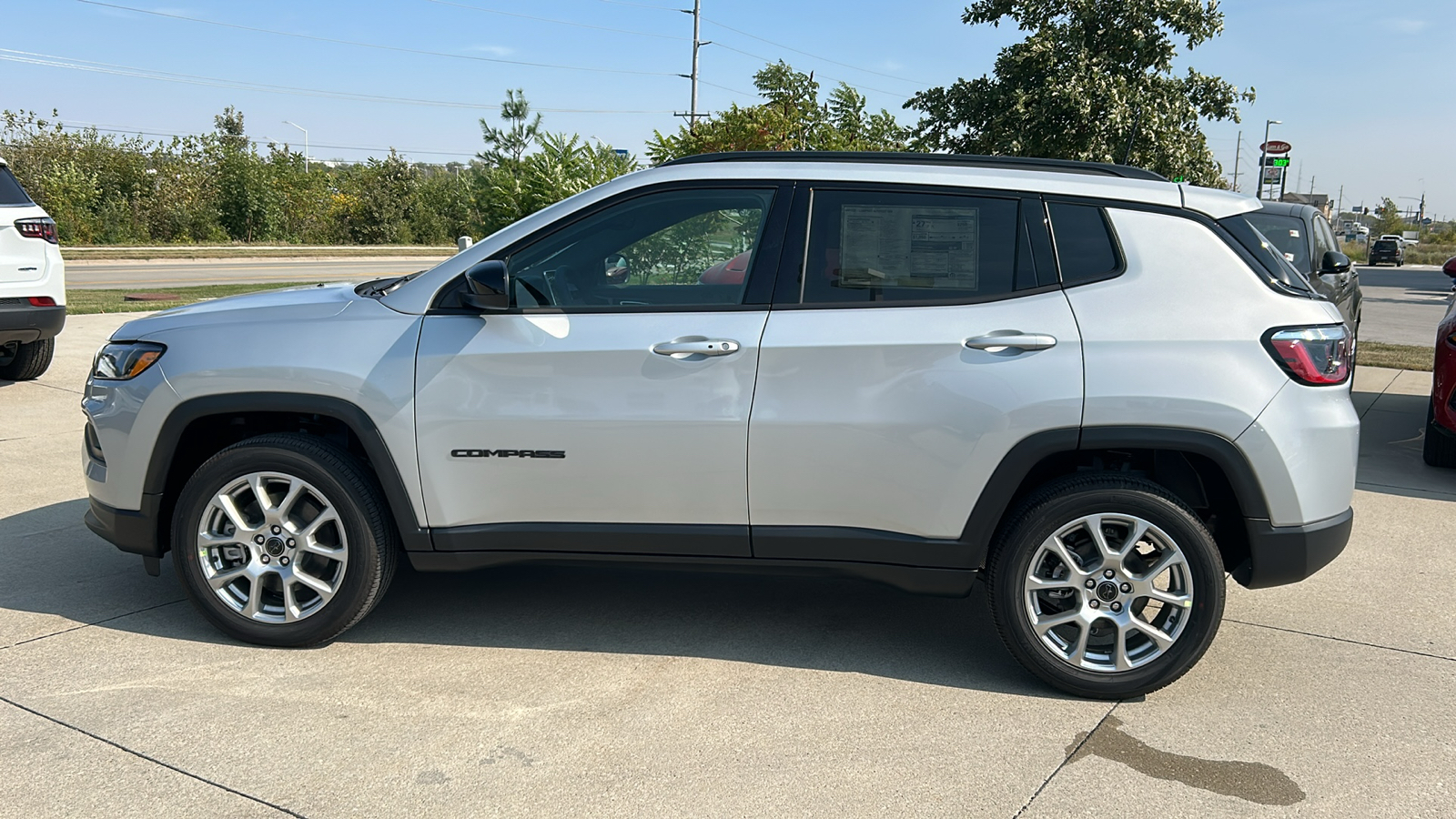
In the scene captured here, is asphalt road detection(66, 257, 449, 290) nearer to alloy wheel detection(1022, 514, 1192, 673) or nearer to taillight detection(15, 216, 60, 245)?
taillight detection(15, 216, 60, 245)

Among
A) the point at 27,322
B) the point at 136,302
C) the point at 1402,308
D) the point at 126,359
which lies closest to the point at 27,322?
the point at 27,322

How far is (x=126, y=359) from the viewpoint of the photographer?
415cm

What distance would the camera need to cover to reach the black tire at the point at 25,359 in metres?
9.09

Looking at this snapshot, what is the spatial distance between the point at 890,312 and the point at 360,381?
1883 millimetres

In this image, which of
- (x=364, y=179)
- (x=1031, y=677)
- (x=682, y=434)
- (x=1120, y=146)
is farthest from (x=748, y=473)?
(x=364, y=179)

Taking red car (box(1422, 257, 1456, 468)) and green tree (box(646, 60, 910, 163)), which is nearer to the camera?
red car (box(1422, 257, 1456, 468))

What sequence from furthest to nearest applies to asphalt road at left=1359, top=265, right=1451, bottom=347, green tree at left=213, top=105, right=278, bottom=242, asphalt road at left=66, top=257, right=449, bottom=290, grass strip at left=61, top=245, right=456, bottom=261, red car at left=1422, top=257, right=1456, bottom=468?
green tree at left=213, top=105, right=278, bottom=242 < grass strip at left=61, top=245, right=456, bottom=261 < asphalt road at left=66, top=257, right=449, bottom=290 < asphalt road at left=1359, top=265, right=1451, bottom=347 < red car at left=1422, top=257, right=1456, bottom=468

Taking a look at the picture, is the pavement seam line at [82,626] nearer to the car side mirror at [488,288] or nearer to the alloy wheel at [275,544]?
the alloy wheel at [275,544]

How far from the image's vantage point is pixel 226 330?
4043 millimetres

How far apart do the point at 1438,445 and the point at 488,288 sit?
21.4 feet

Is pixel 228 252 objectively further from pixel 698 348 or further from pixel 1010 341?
pixel 1010 341

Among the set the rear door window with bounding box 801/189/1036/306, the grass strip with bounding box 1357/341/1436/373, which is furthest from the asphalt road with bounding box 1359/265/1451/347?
the rear door window with bounding box 801/189/1036/306

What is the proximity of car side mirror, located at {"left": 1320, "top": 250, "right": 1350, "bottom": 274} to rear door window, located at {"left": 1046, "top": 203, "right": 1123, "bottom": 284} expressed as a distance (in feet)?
21.2

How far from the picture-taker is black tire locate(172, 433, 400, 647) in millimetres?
3945
